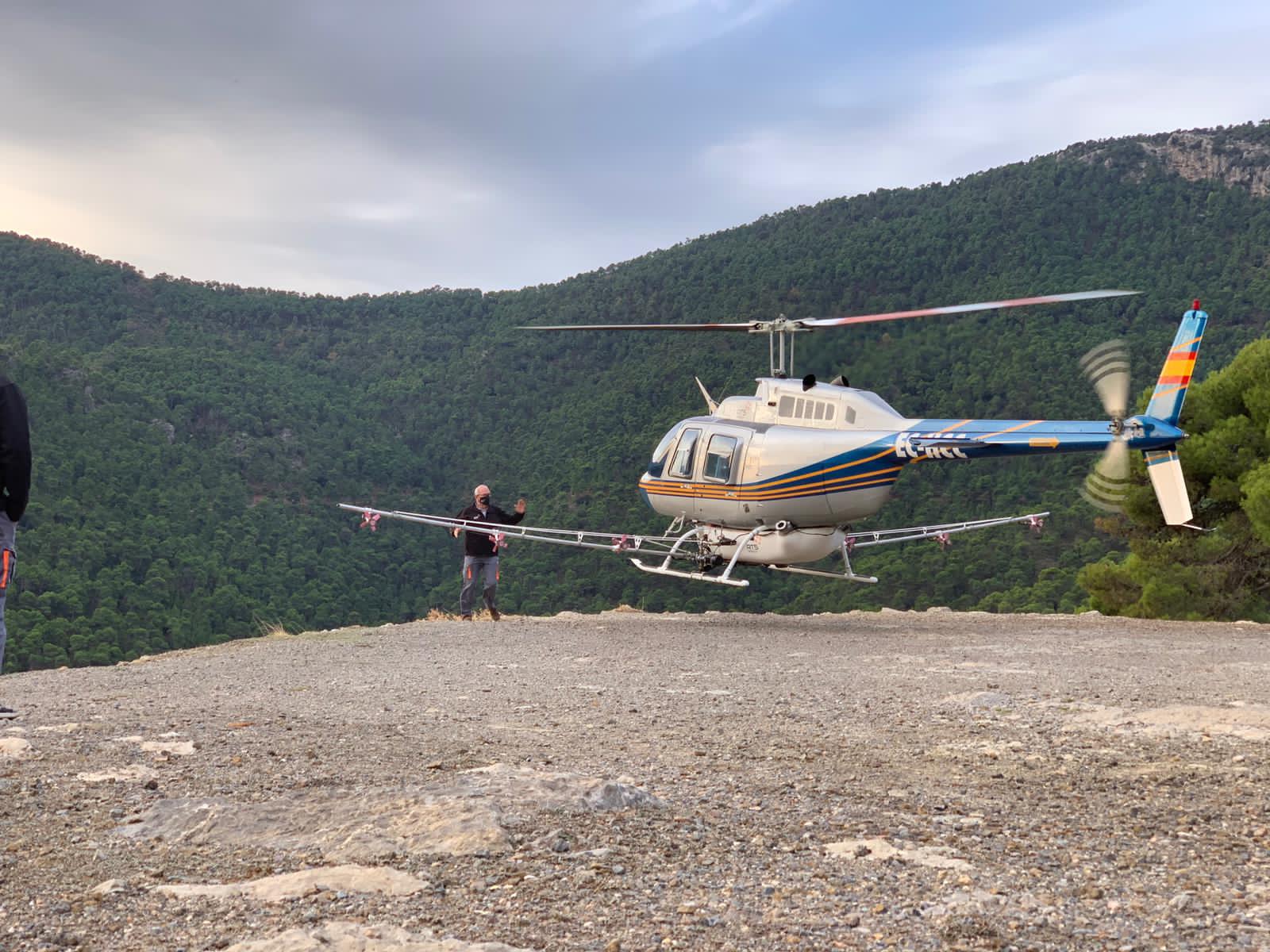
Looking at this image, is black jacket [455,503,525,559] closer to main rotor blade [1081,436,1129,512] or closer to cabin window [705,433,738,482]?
cabin window [705,433,738,482]

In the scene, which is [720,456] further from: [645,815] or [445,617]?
[645,815]

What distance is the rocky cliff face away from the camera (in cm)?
6519

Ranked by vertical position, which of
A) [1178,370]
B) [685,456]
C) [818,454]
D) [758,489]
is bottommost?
[758,489]

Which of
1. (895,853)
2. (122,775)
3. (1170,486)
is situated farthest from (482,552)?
(895,853)

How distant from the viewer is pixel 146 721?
637 cm

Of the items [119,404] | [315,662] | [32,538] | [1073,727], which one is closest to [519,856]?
[1073,727]

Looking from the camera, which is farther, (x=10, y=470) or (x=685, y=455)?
(x=685, y=455)

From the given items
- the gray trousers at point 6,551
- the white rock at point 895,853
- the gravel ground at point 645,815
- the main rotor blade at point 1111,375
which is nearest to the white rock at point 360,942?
the gravel ground at point 645,815

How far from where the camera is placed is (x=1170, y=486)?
42.5 ft

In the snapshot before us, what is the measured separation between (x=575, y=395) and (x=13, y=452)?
6279 cm

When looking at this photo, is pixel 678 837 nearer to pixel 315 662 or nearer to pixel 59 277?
pixel 315 662

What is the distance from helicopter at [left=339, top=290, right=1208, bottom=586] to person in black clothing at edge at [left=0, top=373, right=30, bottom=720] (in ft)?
25.2

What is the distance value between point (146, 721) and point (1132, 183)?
71.5 m

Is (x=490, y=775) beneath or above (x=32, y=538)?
beneath
